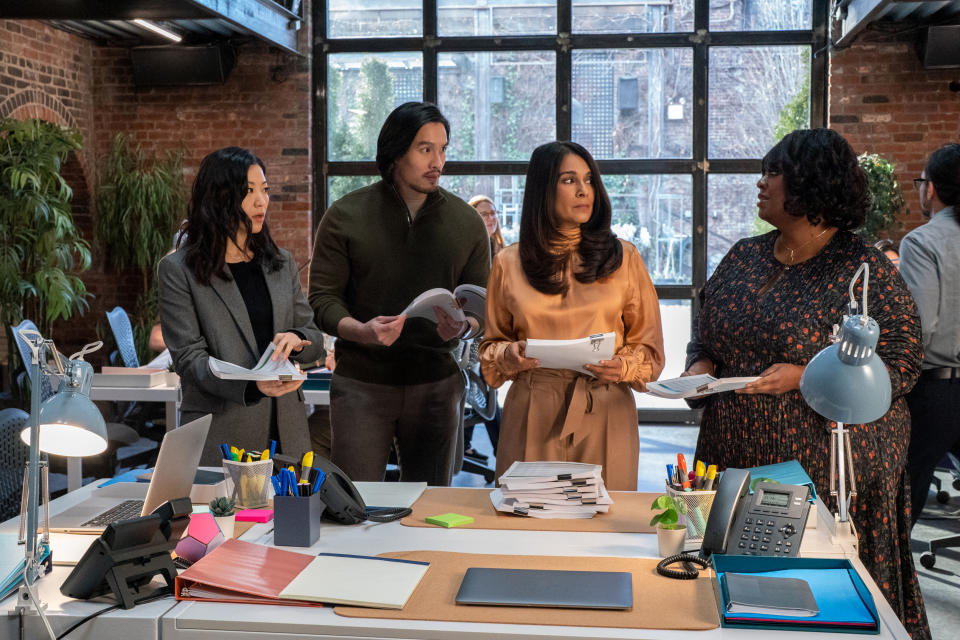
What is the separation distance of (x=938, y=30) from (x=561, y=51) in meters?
2.82

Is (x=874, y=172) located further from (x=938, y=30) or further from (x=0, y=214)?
(x=0, y=214)

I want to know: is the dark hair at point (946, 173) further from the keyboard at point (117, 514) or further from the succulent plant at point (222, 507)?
the keyboard at point (117, 514)

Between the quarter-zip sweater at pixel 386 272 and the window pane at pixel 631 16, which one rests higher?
the window pane at pixel 631 16

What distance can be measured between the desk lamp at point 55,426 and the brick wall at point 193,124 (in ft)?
20.6

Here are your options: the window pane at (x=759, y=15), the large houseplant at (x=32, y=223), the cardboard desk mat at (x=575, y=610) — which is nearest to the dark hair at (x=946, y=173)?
the cardboard desk mat at (x=575, y=610)

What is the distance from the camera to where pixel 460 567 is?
5.92 ft

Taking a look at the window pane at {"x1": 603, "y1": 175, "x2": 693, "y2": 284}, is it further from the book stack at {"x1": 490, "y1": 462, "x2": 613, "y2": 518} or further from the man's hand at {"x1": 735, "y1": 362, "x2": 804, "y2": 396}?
the book stack at {"x1": 490, "y1": 462, "x2": 613, "y2": 518}

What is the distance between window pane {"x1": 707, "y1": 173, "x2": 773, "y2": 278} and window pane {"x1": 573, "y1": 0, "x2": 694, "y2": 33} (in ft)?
4.23

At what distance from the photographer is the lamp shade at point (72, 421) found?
1.67m

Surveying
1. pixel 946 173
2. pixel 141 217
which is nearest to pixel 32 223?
pixel 141 217

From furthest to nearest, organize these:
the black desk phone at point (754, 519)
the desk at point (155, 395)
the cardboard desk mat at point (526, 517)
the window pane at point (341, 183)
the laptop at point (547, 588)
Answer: the window pane at point (341, 183) → the desk at point (155, 395) → the cardboard desk mat at point (526, 517) → the black desk phone at point (754, 519) → the laptop at point (547, 588)

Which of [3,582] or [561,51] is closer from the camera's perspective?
[3,582]

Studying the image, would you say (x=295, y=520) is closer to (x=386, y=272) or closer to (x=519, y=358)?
(x=519, y=358)

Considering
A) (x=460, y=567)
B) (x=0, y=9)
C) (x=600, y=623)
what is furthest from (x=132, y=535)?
(x=0, y=9)
